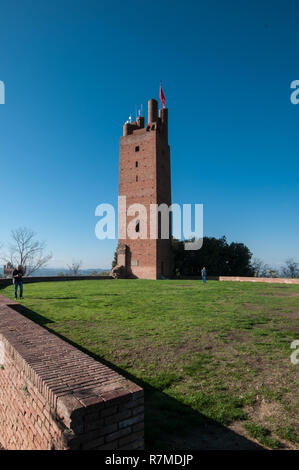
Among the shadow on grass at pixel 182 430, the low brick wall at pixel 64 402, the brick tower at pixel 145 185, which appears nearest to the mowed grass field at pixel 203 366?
the shadow on grass at pixel 182 430

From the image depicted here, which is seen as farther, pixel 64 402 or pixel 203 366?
pixel 203 366

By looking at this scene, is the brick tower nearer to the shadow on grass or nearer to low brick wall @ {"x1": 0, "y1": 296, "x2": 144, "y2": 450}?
low brick wall @ {"x1": 0, "y1": 296, "x2": 144, "y2": 450}

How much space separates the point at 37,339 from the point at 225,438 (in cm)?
257

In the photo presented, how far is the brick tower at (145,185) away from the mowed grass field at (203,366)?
20048 mm

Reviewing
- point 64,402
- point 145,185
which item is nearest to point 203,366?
point 64,402

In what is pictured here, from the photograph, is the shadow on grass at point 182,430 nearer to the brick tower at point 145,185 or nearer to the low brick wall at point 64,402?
the low brick wall at point 64,402

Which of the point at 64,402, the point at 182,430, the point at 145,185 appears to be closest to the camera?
the point at 64,402

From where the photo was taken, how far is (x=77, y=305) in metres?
9.16

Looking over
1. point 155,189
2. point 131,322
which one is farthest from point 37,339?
point 155,189

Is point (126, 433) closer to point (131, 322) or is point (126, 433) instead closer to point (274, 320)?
point (131, 322)

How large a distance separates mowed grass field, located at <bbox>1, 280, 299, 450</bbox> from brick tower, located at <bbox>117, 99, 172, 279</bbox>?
65.8ft

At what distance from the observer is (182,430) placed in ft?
8.55

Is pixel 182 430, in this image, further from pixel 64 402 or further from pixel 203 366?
pixel 203 366

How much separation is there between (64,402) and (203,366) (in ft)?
8.24
